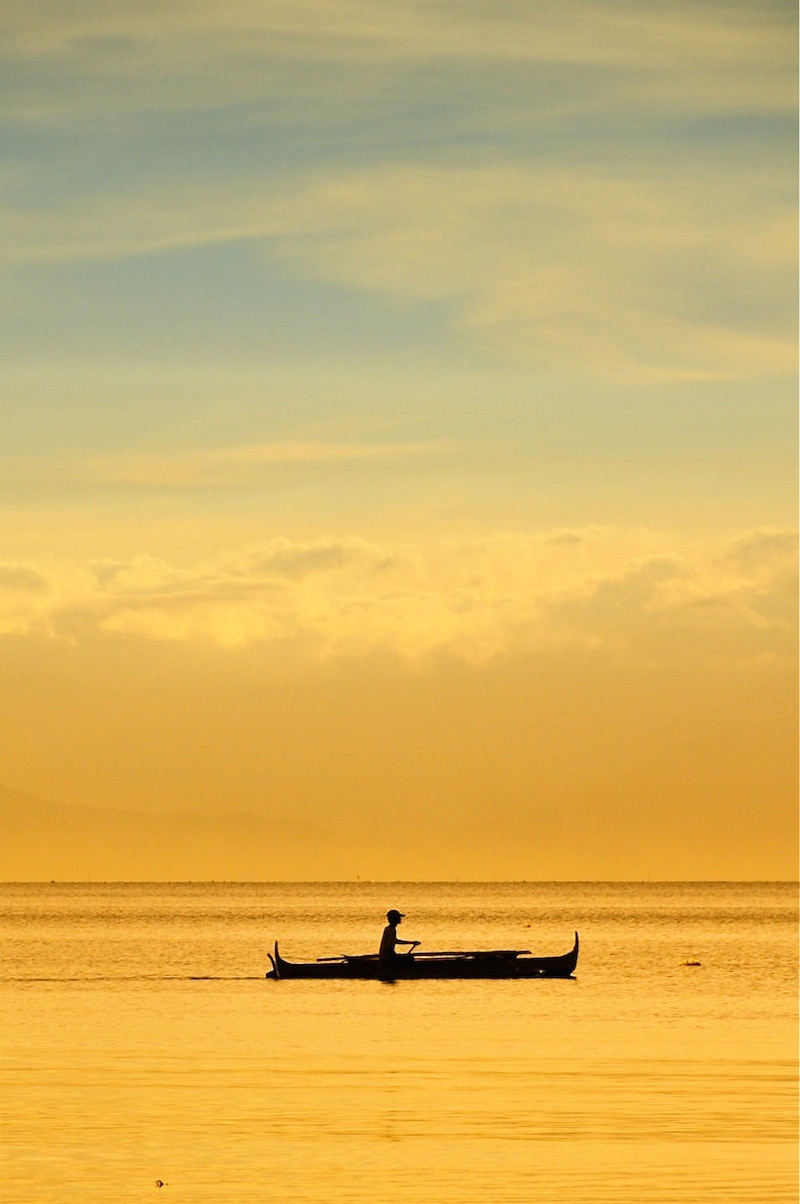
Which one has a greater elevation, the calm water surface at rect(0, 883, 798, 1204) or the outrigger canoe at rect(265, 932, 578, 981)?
the outrigger canoe at rect(265, 932, 578, 981)

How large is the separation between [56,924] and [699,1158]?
421ft

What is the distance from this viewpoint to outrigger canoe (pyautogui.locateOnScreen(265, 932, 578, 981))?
2383 inches

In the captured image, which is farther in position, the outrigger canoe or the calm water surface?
the outrigger canoe

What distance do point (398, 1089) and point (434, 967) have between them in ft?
93.3

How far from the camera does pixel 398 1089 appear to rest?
33.1 m

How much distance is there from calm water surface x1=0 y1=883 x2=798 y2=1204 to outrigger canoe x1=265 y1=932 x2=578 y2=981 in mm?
688

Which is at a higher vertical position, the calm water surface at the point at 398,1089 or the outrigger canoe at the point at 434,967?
the outrigger canoe at the point at 434,967

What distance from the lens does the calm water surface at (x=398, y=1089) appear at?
24.4 metres

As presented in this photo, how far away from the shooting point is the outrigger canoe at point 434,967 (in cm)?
6053

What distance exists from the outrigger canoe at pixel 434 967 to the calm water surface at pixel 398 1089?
688mm

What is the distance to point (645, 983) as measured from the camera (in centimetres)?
6675

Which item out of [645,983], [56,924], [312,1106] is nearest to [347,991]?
[645,983]

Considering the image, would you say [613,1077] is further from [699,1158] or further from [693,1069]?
[699,1158]

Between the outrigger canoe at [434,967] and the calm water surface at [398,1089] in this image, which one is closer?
the calm water surface at [398,1089]
